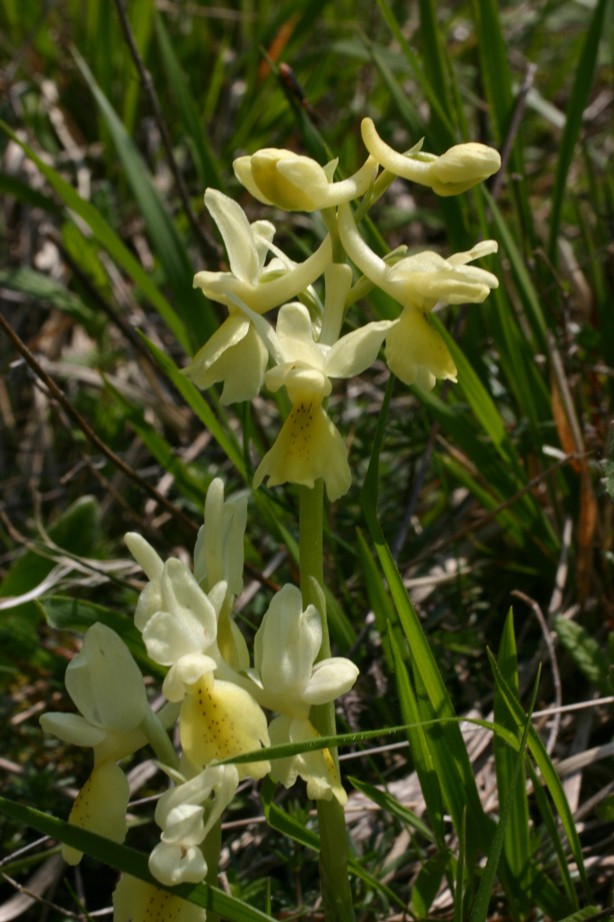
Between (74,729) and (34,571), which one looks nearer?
(74,729)

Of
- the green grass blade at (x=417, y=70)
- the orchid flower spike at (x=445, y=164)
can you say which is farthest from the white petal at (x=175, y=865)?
the green grass blade at (x=417, y=70)

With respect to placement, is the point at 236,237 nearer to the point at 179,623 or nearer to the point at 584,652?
the point at 179,623

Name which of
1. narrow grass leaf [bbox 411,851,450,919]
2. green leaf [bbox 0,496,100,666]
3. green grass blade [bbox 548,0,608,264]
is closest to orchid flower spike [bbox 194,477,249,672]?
narrow grass leaf [bbox 411,851,450,919]

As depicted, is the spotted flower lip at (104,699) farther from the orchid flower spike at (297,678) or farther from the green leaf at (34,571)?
the green leaf at (34,571)

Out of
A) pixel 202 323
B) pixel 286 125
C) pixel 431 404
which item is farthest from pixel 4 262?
pixel 431 404

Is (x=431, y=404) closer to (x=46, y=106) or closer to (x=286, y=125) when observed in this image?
(x=286, y=125)

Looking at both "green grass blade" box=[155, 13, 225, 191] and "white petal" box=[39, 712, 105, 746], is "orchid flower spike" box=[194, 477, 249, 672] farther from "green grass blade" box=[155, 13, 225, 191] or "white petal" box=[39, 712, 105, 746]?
"green grass blade" box=[155, 13, 225, 191]

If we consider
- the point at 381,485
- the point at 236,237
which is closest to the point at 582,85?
the point at 381,485
